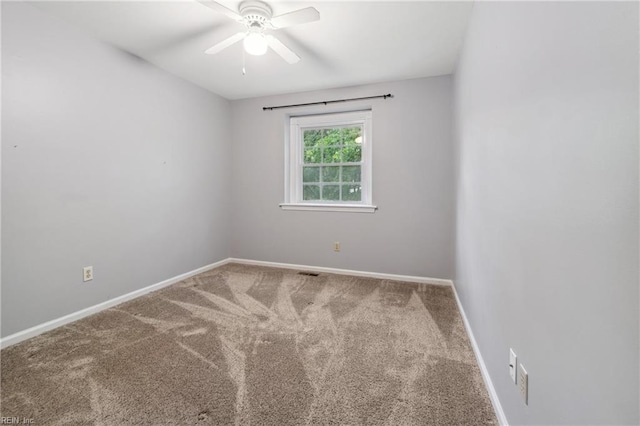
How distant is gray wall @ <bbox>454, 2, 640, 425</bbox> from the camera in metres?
0.55

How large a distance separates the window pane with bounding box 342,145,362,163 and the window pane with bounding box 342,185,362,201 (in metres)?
0.35

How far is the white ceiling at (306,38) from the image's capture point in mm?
2057

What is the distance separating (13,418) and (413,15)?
134 inches

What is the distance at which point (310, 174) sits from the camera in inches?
158

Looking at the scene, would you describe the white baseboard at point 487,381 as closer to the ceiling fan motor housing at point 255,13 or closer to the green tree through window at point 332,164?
the green tree through window at point 332,164

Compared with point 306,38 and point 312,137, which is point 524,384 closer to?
point 306,38

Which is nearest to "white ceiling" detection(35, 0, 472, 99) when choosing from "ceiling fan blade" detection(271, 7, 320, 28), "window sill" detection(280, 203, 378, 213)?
"ceiling fan blade" detection(271, 7, 320, 28)

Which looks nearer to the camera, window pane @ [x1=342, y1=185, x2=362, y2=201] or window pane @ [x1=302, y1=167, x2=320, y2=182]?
window pane @ [x1=342, y1=185, x2=362, y2=201]

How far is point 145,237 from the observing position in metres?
2.96

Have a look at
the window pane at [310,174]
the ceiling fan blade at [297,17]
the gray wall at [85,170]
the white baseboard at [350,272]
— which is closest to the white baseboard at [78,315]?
the gray wall at [85,170]

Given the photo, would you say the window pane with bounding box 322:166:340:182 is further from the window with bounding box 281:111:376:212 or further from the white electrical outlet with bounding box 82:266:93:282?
the white electrical outlet with bounding box 82:266:93:282

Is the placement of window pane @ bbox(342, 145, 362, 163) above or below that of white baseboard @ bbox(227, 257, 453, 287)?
above

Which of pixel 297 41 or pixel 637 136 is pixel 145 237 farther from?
pixel 637 136

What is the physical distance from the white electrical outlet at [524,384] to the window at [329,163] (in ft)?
8.39
